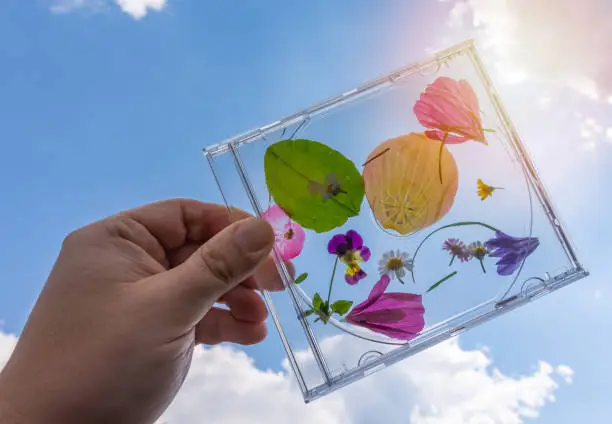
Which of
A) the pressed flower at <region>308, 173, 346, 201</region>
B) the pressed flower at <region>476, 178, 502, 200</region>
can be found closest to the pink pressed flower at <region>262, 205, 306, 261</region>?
the pressed flower at <region>308, 173, 346, 201</region>

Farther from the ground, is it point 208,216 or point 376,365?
point 208,216

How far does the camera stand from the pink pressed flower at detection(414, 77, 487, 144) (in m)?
1.62

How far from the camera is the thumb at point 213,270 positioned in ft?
4.33

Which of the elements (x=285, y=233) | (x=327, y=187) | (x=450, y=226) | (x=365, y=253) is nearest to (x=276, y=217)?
(x=285, y=233)

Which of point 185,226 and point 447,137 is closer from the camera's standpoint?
point 447,137

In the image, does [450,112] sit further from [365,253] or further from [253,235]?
[253,235]

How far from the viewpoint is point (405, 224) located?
5.32 ft

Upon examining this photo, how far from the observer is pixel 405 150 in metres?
1.62

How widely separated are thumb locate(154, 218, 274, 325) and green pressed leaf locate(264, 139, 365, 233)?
0.24 meters

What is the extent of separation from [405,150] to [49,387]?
105 centimetres

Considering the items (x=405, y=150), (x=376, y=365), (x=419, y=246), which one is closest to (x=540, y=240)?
(x=419, y=246)

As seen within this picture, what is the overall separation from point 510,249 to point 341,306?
49cm

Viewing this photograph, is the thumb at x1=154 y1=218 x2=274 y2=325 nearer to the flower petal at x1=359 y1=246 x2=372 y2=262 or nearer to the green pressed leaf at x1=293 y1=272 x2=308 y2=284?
the green pressed leaf at x1=293 y1=272 x2=308 y2=284

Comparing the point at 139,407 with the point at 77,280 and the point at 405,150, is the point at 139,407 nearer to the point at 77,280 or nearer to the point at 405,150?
the point at 77,280
